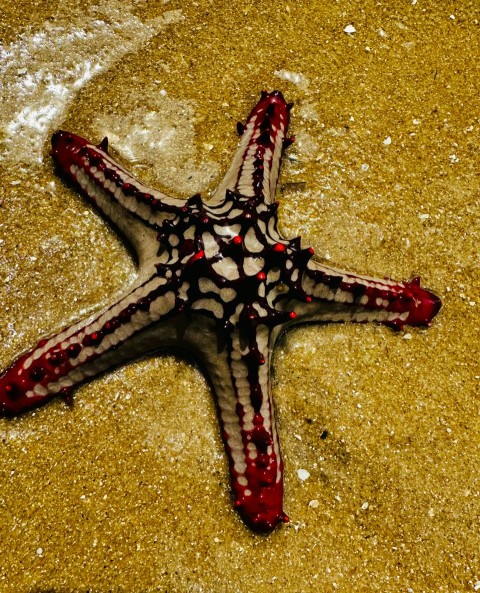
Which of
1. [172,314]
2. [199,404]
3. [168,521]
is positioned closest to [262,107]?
[172,314]

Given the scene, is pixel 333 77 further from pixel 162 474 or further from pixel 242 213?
pixel 162 474

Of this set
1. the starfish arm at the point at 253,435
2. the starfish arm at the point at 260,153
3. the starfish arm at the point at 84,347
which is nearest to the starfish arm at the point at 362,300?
the starfish arm at the point at 253,435

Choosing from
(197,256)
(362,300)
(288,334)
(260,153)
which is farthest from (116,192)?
(362,300)

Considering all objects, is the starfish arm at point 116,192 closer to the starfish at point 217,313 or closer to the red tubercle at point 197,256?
the starfish at point 217,313

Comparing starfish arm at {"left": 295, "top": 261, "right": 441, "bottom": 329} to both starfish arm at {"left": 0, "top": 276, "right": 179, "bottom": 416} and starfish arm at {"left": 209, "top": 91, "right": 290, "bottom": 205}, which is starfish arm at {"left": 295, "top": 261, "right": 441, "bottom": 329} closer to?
starfish arm at {"left": 209, "top": 91, "right": 290, "bottom": 205}

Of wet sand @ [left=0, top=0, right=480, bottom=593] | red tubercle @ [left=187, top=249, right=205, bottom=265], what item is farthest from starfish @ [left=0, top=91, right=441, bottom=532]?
wet sand @ [left=0, top=0, right=480, bottom=593]
